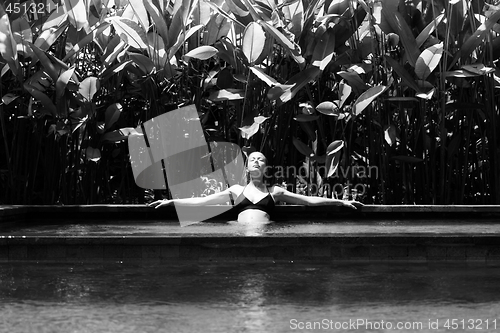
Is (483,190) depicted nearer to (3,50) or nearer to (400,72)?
(400,72)

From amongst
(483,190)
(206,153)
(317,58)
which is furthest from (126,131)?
(483,190)

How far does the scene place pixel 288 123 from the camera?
5.50 m

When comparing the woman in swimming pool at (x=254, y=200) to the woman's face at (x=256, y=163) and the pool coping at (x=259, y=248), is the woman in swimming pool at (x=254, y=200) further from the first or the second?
the pool coping at (x=259, y=248)

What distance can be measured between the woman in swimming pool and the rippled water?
4.29 ft

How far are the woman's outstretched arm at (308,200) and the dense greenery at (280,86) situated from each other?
39 cm

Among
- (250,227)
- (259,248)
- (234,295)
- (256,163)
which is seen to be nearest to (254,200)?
(256,163)

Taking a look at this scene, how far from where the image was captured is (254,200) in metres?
4.71

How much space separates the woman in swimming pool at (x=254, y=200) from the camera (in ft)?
15.2

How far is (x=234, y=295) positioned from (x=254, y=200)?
6.77ft

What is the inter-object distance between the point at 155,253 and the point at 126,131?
2105 mm

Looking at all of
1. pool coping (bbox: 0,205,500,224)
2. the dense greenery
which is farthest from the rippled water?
the dense greenery
